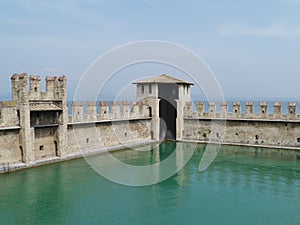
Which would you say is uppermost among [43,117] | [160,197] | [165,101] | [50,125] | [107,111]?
[165,101]

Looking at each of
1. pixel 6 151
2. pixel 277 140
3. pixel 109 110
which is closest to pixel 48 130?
pixel 6 151

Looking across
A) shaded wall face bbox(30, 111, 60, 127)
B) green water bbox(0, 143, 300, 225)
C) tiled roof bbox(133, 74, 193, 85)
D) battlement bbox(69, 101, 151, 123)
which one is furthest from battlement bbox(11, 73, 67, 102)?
tiled roof bbox(133, 74, 193, 85)

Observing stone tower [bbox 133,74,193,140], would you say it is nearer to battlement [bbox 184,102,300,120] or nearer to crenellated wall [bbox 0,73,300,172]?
crenellated wall [bbox 0,73,300,172]

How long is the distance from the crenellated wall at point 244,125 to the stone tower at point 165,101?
70 centimetres

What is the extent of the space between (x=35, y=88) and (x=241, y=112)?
13.7m

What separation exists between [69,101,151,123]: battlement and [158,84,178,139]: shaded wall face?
150 centimetres

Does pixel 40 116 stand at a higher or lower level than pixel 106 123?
higher

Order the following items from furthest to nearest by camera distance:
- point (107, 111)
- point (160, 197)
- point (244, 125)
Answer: point (244, 125) < point (107, 111) < point (160, 197)

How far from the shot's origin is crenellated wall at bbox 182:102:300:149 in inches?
804

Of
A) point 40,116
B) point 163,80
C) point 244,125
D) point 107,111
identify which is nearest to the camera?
point 40,116

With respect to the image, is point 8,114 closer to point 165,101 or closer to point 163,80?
point 163,80

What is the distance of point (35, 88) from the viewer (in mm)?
16469

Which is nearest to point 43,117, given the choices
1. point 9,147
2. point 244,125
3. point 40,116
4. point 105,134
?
point 40,116

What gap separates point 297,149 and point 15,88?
1719 centimetres
